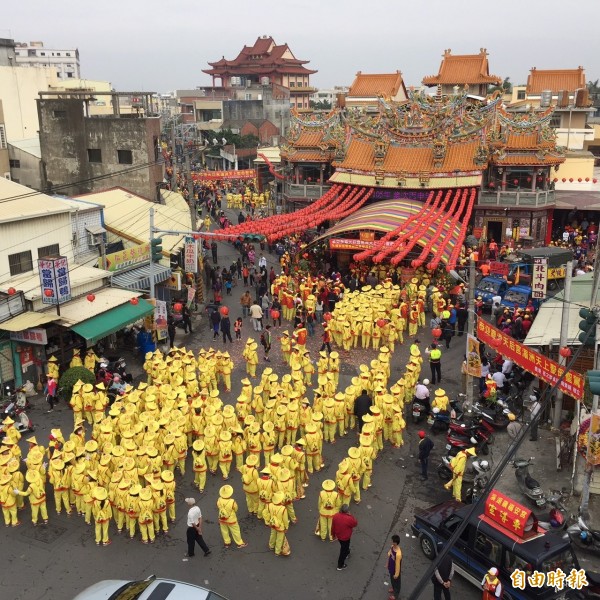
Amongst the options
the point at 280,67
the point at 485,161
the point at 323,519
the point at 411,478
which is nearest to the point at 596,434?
the point at 411,478

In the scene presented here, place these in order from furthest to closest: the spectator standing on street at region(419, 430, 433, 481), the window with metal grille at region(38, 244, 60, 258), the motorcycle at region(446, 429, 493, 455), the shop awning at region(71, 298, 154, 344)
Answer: the window with metal grille at region(38, 244, 60, 258) → the shop awning at region(71, 298, 154, 344) → the motorcycle at region(446, 429, 493, 455) → the spectator standing on street at region(419, 430, 433, 481)

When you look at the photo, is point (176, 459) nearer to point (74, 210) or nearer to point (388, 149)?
point (74, 210)

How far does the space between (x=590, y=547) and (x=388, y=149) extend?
24695mm

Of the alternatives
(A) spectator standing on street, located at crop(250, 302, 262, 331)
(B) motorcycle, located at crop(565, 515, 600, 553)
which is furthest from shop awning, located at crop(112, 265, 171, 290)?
(B) motorcycle, located at crop(565, 515, 600, 553)

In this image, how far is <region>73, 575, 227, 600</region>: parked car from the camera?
881 centimetres

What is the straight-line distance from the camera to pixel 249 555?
1193 cm

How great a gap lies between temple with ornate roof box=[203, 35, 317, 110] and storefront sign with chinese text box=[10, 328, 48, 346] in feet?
249

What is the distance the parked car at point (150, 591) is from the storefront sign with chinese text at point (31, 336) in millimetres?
10211

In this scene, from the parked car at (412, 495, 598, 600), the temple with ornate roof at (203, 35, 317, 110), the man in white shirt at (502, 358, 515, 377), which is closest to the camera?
the parked car at (412, 495, 598, 600)

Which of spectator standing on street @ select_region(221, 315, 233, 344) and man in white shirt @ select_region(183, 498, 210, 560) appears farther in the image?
spectator standing on street @ select_region(221, 315, 233, 344)

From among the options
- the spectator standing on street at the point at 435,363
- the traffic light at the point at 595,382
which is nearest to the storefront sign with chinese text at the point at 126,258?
the spectator standing on street at the point at 435,363

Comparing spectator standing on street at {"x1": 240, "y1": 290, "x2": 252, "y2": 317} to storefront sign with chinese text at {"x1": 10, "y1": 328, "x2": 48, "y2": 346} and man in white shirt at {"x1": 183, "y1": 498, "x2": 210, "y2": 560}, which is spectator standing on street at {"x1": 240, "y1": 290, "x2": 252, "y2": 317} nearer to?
storefront sign with chinese text at {"x1": 10, "y1": 328, "x2": 48, "y2": 346}

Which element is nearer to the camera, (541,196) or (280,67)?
(541,196)

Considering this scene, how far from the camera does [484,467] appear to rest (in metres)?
13.7
